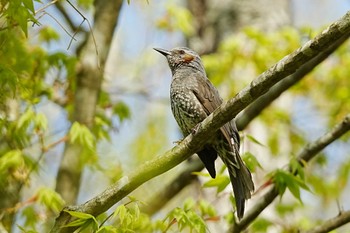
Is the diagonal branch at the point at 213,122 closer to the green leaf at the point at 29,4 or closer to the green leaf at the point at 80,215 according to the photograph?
the green leaf at the point at 80,215

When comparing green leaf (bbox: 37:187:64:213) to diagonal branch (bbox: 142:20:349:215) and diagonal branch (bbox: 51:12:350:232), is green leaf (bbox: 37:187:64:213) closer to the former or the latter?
diagonal branch (bbox: 142:20:349:215)

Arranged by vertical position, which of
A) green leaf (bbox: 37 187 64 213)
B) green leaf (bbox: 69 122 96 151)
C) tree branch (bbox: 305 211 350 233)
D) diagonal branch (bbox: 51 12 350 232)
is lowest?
tree branch (bbox: 305 211 350 233)

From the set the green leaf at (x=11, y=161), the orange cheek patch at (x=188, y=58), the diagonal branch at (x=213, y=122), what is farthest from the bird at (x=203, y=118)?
the green leaf at (x=11, y=161)

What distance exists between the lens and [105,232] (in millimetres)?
3324

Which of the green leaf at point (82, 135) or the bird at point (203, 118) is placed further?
the green leaf at point (82, 135)

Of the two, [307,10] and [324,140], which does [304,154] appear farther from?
[307,10]

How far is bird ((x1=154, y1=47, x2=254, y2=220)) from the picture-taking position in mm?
4582

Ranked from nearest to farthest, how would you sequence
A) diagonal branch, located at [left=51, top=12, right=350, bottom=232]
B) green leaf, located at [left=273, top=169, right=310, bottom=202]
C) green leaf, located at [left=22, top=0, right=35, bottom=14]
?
diagonal branch, located at [left=51, top=12, right=350, bottom=232]
green leaf, located at [left=22, top=0, right=35, bottom=14]
green leaf, located at [left=273, top=169, right=310, bottom=202]

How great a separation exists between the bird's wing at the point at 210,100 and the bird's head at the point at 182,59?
0.49m

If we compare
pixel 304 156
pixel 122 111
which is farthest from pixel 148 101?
pixel 304 156

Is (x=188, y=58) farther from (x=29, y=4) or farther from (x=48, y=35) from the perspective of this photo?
(x=29, y=4)

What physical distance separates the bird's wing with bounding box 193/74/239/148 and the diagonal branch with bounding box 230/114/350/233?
45 centimetres

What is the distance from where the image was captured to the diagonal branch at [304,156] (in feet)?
15.0

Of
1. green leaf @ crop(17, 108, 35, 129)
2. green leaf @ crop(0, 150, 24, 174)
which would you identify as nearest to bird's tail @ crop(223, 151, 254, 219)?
green leaf @ crop(17, 108, 35, 129)
